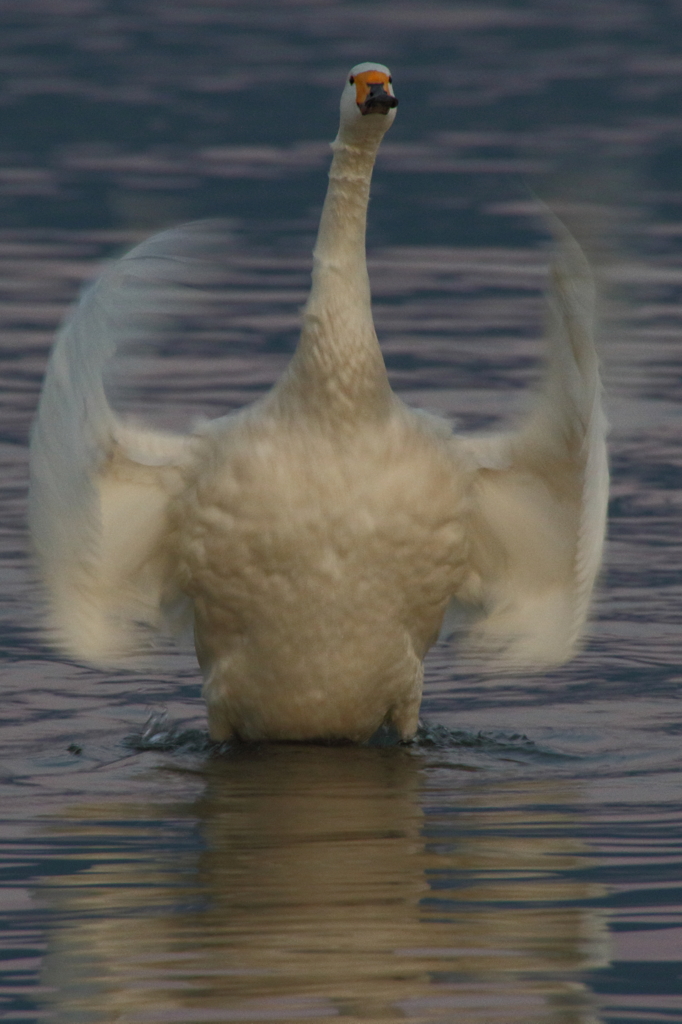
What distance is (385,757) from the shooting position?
963 cm

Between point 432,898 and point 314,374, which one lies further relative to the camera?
point 314,374

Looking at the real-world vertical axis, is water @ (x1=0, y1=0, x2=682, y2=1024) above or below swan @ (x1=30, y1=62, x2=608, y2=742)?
below

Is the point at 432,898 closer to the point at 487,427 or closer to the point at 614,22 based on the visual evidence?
the point at 487,427

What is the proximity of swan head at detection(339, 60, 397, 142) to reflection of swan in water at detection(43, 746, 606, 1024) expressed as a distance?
2.50m

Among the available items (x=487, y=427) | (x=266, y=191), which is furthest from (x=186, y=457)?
(x=266, y=191)

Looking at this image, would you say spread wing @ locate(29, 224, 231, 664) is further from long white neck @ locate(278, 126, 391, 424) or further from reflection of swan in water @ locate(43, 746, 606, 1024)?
reflection of swan in water @ locate(43, 746, 606, 1024)

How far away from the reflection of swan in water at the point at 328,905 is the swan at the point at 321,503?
1.72 feet

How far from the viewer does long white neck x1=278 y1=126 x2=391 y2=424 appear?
8852 millimetres

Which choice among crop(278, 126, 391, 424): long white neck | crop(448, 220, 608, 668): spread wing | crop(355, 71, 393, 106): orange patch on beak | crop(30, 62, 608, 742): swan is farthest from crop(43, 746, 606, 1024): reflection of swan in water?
crop(355, 71, 393, 106): orange patch on beak

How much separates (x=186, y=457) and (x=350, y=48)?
2191cm

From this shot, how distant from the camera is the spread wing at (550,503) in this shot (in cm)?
847

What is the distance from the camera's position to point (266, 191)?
808 inches

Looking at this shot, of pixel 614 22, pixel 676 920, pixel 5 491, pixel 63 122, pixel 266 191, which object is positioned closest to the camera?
pixel 676 920

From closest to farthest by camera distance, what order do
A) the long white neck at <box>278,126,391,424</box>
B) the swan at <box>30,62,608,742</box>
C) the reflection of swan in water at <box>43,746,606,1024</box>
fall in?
the reflection of swan in water at <box>43,746,606,1024</box> < the swan at <box>30,62,608,742</box> < the long white neck at <box>278,126,391,424</box>
